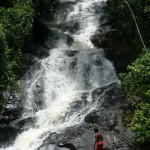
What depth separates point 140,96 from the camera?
15156 millimetres

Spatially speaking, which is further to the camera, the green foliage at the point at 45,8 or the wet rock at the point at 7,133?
the green foliage at the point at 45,8

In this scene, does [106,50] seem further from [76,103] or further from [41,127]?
[41,127]

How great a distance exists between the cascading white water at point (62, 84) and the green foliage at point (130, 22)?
1.59 meters

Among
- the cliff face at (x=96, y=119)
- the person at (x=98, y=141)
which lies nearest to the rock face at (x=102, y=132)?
the cliff face at (x=96, y=119)

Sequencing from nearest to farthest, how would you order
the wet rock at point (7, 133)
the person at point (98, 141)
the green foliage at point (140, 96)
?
1. the person at point (98, 141)
2. the green foliage at point (140, 96)
3. the wet rock at point (7, 133)

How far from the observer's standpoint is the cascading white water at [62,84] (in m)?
16.3

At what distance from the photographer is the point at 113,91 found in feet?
59.4

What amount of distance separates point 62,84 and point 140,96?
18.0 ft

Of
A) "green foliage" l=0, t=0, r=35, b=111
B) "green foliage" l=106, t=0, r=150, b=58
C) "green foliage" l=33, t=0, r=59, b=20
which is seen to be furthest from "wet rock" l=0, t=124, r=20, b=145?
"green foliage" l=33, t=0, r=59, b=20

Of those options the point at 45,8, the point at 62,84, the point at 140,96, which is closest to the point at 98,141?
the point at 140,96

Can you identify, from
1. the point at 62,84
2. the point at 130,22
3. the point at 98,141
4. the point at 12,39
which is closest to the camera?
the point at 98,141

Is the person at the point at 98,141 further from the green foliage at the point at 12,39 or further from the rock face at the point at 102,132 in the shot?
the green foliage at the point at 12,39

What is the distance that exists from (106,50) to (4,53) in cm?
701

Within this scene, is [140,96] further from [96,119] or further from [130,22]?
[130,22]
